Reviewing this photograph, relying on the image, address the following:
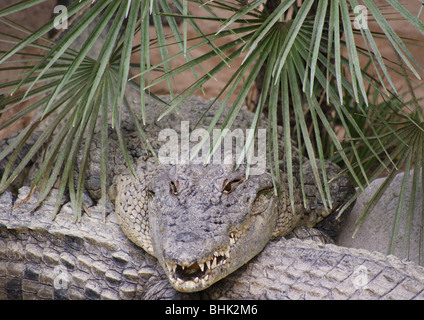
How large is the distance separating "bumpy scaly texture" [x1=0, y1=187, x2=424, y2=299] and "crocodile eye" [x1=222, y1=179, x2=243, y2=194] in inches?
12.3

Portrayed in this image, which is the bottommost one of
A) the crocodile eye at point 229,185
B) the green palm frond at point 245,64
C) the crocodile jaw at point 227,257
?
the crocodile jaw at point 227,257

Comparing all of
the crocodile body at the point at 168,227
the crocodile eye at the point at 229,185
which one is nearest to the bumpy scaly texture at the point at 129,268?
the crocodile body at the point at 168,227

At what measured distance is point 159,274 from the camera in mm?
2414

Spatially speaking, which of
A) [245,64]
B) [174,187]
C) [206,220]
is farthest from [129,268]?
[245,64]

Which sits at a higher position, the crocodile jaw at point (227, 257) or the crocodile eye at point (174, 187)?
the crocodile eye at point (174, 187)

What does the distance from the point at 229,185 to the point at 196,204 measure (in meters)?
0.20

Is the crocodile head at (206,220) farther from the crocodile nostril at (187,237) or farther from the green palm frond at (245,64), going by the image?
the green palm frond at (245,64)

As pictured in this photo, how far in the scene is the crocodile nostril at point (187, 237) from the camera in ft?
6.39

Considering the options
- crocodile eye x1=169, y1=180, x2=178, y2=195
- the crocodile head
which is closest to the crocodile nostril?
the crocodile head

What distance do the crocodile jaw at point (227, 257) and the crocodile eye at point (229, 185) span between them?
5.7 inches

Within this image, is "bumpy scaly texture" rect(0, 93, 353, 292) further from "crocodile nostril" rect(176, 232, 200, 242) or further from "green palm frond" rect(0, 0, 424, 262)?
"green palm frond" rect(0, 0, 424, 262)

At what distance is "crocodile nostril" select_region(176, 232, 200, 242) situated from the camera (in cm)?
195

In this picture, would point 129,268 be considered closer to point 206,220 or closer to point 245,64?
point 206,220

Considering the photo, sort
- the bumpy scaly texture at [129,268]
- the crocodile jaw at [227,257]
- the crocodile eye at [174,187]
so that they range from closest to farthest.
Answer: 1. the crocodile jaw at [227,257]
2. the bumpy scaly texture at [129,268]
3. the crocodile eye at [174,187]
